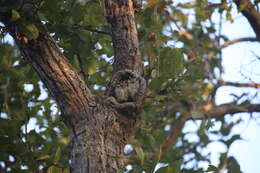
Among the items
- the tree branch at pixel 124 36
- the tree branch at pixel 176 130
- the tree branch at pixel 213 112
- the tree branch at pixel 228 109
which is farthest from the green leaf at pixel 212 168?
the tree branch at pixel 176 130

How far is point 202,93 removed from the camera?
4.27 metres

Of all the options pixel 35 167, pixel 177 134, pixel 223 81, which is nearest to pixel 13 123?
pixel 35 167

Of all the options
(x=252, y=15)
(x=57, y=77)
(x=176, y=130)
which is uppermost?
(x=252, y=15)

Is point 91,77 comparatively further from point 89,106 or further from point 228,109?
point 228,109

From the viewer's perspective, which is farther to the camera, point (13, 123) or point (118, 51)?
point (13, 123)

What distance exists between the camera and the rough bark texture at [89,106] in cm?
164

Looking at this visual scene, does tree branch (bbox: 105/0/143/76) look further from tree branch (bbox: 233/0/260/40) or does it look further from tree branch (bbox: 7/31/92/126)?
tree branch (bbox: 233/0/260/40)

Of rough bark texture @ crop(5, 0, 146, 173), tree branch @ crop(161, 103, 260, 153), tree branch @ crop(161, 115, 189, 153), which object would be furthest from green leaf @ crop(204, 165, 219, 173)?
tree branch @ crop(161, 115, 189, 153)

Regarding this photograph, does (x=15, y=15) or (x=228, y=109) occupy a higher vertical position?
(x=15, y=15)

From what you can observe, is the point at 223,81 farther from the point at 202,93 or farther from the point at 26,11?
the point at 26,11

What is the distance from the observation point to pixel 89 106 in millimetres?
1741

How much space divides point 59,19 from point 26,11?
36 cm

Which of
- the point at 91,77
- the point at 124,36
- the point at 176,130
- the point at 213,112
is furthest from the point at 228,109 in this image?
the point at 124,36

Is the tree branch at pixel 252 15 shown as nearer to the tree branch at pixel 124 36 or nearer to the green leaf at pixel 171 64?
the green leaf at pixel 171 64
